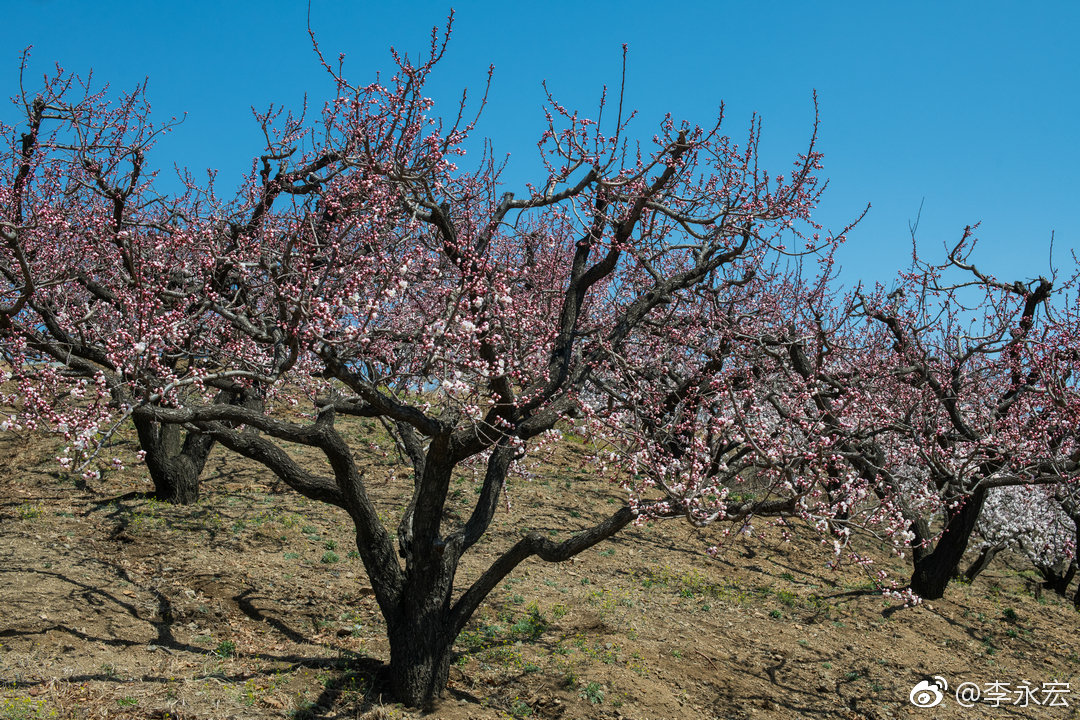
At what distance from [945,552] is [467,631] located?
342 inches

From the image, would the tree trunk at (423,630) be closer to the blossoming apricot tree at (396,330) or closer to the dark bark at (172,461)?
the blossoming apricot tree at (396,330)

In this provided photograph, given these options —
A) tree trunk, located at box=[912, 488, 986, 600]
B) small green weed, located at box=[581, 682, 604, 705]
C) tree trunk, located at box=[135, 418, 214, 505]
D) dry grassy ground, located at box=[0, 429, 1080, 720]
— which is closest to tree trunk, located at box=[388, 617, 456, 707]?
dry grassy ground, located at box=[0, 429, 1080, 720]

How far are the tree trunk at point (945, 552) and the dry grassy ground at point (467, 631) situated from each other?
415mm

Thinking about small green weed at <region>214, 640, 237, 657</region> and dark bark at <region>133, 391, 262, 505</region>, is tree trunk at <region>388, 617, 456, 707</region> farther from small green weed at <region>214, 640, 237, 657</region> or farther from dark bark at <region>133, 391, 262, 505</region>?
dark bark at <region>133, 391, 262, 505</region>

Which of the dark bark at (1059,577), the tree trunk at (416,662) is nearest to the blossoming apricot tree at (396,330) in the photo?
the tree trunk at (416,662)

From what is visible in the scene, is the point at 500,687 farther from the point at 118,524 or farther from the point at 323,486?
the point at 118,524

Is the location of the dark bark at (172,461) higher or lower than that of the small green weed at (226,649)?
higher

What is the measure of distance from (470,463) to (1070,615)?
12.4 meters

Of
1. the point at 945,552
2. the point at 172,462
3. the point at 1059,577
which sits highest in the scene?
the point at 1059,577

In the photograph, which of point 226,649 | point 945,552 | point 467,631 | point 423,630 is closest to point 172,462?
point 226,649

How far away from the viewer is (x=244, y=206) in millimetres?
11031

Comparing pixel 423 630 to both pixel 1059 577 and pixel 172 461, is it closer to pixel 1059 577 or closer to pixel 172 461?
Answer: pixel 172 461

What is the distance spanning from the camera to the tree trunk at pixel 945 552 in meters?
12.6

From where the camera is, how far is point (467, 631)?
9664 mm
